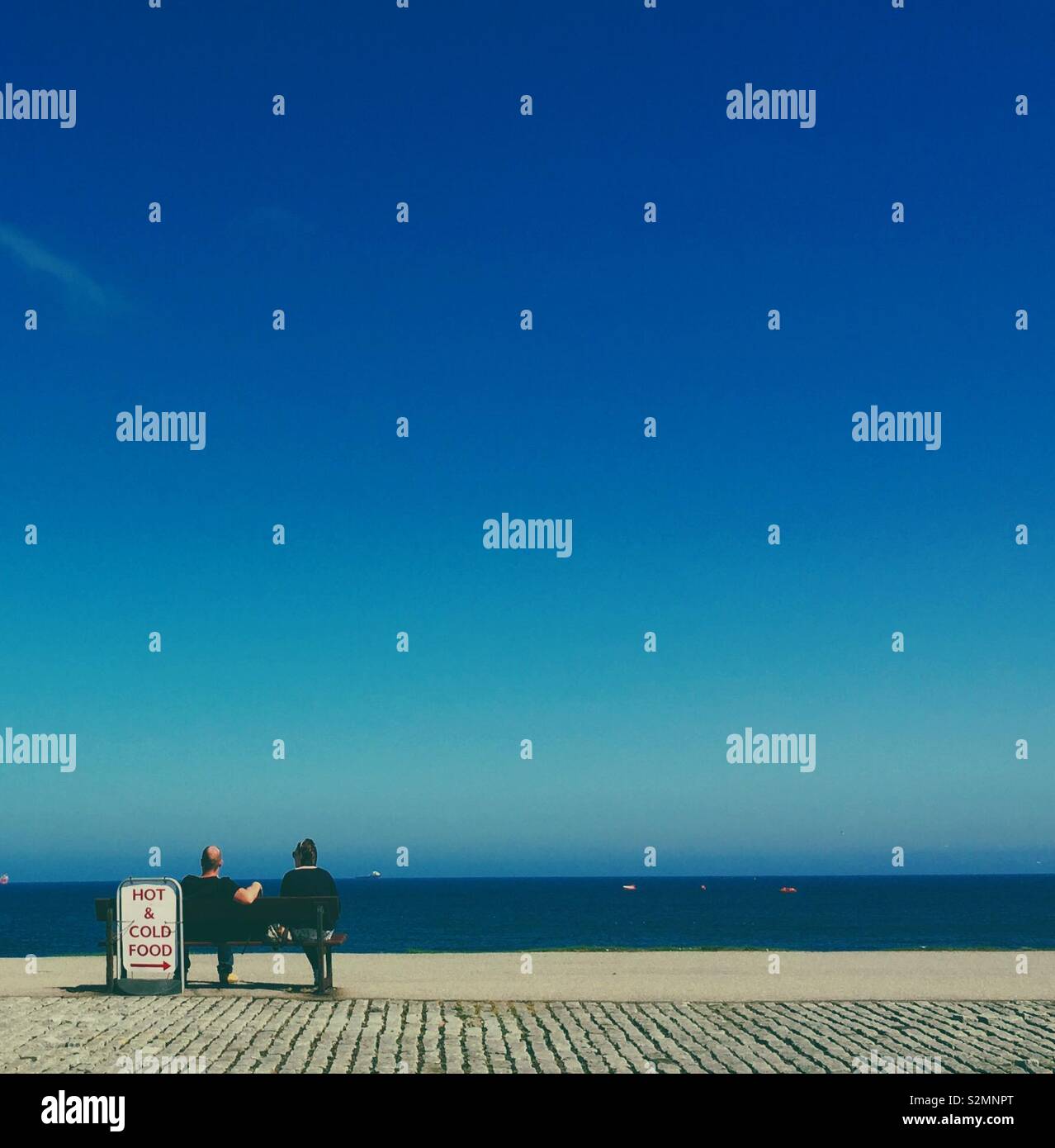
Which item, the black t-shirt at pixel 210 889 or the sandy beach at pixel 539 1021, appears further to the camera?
the black t-shirt at pixel 210 889

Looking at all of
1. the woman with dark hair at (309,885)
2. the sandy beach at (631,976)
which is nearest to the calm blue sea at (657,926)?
the sandy beach at (631,976)

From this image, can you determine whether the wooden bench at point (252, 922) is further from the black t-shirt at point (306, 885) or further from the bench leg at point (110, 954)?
the black t-shirt at point (306, 885)

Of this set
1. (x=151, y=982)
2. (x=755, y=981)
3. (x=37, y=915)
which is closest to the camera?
(x=151, y=982)

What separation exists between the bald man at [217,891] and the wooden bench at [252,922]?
0.22ft

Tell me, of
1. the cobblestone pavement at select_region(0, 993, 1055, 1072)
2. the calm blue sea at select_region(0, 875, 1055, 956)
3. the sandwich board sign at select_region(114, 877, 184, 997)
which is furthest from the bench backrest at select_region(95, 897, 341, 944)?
the calm blue sea at select_region(0, 875, 1055, 956)

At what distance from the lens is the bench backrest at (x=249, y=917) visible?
1198 centimetres

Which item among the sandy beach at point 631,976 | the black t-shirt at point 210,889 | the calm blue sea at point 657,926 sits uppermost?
the black t-shirt at point 210,889

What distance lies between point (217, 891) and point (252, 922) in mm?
496

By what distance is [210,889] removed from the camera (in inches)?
482

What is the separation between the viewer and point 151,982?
11766mm

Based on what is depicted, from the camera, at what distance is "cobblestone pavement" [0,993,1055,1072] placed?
27.0 feet
